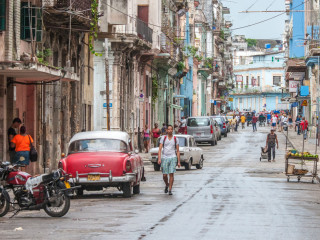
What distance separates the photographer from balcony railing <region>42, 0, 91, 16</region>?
97.1ft

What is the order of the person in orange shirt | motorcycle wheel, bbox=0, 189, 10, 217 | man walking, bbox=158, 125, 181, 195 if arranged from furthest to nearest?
the person in orange shirt, man walking, bbox=158, 125, 181, 195, motorcycle wheel, bbox=0, 189, 10, 217

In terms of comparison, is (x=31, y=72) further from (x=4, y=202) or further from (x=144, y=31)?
(x=144, y=31)

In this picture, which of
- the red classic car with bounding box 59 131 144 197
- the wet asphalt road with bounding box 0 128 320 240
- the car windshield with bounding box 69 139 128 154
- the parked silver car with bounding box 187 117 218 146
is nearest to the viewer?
the wet asphalt road with bounding box 0 128 320 240

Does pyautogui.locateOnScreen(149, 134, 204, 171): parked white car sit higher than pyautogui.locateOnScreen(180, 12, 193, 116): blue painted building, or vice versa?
pyautogui.locateOnScreen(180, 12, 193, 116): blue painted building

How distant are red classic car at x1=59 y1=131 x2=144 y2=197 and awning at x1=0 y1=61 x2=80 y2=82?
158 inches

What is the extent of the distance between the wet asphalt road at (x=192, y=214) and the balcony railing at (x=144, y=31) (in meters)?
21.0

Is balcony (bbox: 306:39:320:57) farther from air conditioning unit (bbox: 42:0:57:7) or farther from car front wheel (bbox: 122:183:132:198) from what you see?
car front wheel (bbox: 122:183:132:198)

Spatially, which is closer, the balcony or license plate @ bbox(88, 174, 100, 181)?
license plate @ bbox(88, 174, 100, 181)

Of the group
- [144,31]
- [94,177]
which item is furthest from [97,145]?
[144,31]

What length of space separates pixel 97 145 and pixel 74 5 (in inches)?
421

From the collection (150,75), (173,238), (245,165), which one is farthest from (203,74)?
(173,238)

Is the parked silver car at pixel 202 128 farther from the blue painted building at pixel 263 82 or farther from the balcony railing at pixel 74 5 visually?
the blue painted building at pixel 263 82

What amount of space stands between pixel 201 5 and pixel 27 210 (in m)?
97.2

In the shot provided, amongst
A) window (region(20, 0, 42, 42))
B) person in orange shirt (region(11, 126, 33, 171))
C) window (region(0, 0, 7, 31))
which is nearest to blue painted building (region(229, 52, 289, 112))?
window (region(20, 0, 42, 42))
